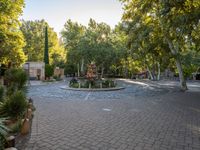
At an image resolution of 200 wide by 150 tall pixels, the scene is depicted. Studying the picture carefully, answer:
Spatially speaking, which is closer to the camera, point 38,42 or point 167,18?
point 167,18

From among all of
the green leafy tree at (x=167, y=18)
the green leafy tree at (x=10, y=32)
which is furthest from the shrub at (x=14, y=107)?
the green leafy tree at (x=10, y=32)

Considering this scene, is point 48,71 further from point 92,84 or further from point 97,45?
point 92,84

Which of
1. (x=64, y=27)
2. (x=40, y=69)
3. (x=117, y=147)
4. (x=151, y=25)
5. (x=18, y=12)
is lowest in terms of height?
(x=117, y=147)

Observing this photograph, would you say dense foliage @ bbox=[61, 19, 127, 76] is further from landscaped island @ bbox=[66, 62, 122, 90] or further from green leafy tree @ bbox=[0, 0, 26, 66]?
green leafy tree @ bbox=[0, 0, 26, 66]

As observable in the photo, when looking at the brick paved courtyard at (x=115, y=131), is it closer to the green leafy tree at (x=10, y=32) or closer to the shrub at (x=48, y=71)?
the green leafy tree at (x=10, y=32)

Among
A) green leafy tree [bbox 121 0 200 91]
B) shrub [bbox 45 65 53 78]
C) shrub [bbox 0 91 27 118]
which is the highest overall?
green leafy tree [bbox 121 0 200 91]

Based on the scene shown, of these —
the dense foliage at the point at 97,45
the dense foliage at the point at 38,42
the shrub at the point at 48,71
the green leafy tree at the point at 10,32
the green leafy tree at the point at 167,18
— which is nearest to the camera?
the green leafy tree at the point at 167,18

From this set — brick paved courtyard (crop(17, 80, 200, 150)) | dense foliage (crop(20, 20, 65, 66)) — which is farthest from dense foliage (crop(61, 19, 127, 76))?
brick paved courtyard (crop(17, 80, 200, 150))

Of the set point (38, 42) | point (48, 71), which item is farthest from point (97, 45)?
point (38, 42)

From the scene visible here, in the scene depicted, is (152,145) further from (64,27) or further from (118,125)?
(64,27)

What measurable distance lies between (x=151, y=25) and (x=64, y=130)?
49.9 feet

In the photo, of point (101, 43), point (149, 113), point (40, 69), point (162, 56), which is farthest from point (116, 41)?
point (149, 113)

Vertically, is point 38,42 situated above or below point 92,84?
above

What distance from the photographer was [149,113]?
8859 mm
